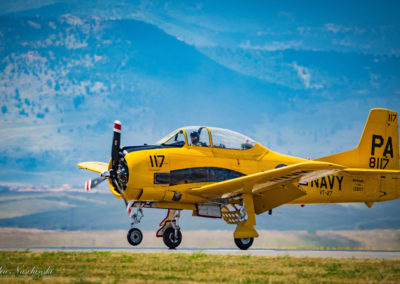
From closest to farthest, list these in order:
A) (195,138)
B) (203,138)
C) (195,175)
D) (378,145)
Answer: (195,175), (195,138), (203,138), (378,145)

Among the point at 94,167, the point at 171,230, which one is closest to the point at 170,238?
the point at 171,230

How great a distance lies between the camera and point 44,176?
196 metres

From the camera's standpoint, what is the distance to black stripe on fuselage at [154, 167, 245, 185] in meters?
16.5

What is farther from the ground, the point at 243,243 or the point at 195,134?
the point at 195,134

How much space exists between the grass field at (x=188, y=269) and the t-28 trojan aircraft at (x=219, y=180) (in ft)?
6.81

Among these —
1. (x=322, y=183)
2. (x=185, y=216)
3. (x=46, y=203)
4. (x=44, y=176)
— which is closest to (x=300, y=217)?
(x=185, y=216)

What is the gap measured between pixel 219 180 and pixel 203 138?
1.45 meters

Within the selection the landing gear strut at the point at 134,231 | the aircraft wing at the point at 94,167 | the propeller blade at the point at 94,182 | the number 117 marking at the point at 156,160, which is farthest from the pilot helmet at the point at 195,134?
the aircraft wing at the point at 94,167

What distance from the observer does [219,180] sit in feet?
57.0

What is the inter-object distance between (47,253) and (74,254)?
32.6 inches

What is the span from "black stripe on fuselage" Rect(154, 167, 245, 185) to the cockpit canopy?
83 cm

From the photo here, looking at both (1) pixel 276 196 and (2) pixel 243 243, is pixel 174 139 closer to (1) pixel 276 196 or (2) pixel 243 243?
(1) pixel 276 196

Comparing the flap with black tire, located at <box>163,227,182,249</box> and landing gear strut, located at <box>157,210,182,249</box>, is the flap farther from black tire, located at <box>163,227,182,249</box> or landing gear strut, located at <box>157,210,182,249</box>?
black tire, located at <box>163,227,182,249</box>

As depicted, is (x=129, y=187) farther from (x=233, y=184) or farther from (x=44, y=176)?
(x=44, y=176)
